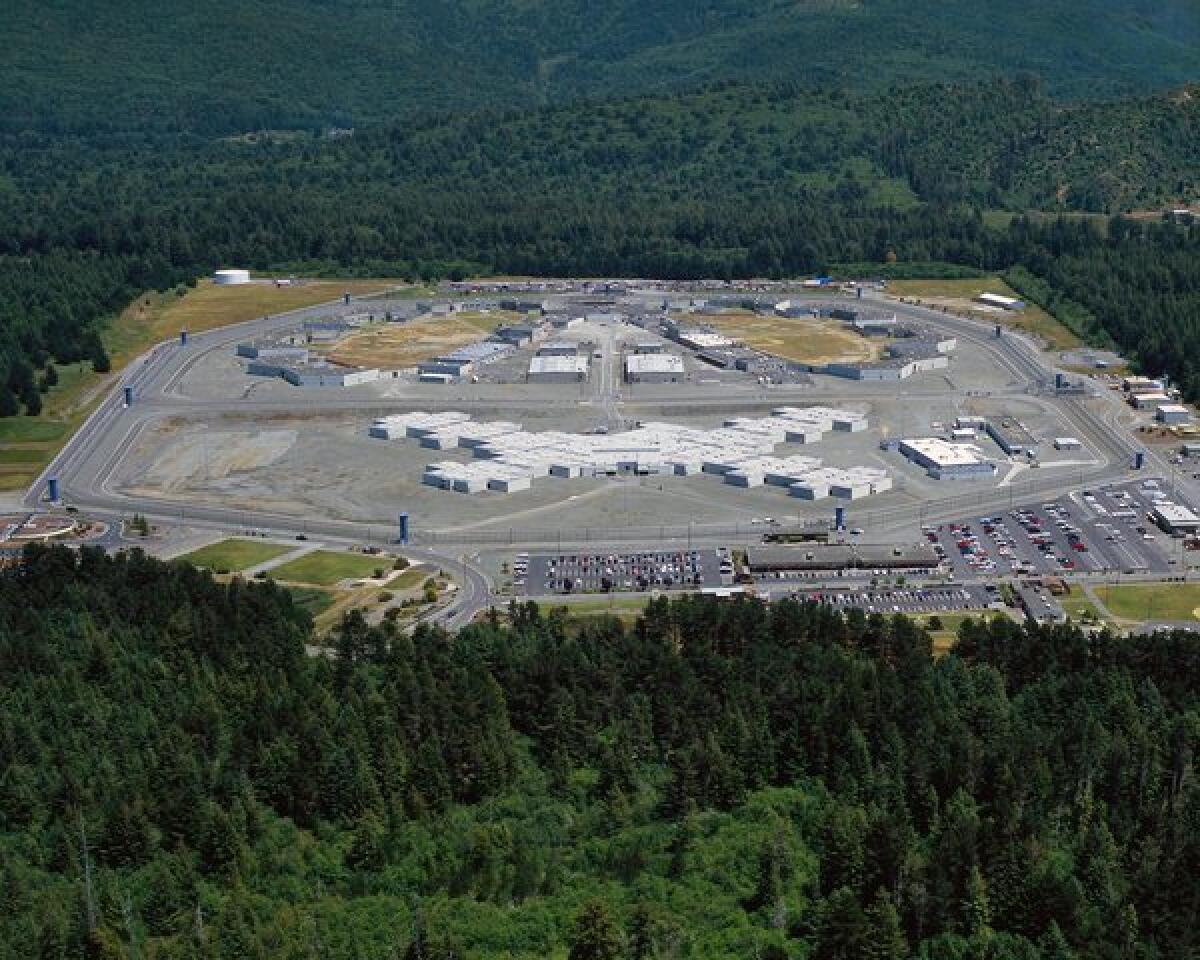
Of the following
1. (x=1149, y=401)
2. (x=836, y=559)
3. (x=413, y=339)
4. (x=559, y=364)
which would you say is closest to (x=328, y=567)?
(x=836, y=559)

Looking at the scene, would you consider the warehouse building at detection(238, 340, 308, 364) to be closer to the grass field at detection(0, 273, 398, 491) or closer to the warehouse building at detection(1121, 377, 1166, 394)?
the grass field at detection(0, 273, 398, 491)

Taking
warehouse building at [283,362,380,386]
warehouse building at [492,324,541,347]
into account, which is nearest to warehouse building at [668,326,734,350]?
warehouse building at [492,324,541,347]

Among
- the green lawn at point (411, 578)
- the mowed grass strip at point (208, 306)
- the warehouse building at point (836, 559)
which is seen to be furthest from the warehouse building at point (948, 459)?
the mowed grass strip at point (208, 306)

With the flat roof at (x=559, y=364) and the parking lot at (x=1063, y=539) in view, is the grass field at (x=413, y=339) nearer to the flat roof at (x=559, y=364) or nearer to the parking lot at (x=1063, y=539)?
the flat roof at (x=559, y=364)

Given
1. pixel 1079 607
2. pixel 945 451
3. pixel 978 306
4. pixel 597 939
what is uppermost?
pixel 597 939

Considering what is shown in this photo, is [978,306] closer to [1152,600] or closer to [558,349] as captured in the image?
[558,349]

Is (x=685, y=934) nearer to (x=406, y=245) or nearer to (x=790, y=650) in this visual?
(x=790, y=650)
